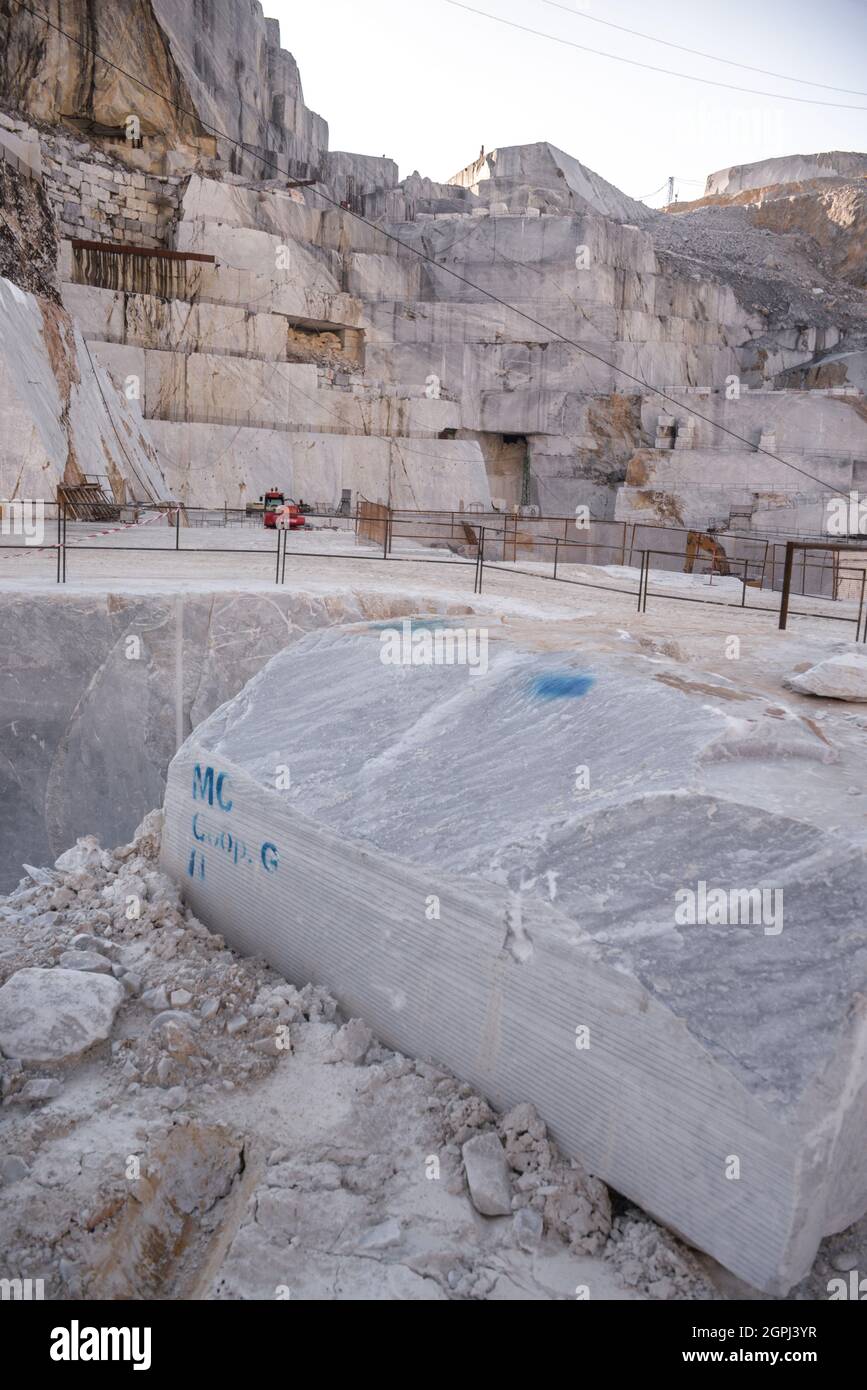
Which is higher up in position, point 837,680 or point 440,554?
point 440,554

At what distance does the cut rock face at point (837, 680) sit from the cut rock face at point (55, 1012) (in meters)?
3.58

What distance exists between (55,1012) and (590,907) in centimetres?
200

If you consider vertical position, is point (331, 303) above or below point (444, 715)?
above

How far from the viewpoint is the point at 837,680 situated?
16.9 feet

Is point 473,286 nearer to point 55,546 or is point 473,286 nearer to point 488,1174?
point 55,546

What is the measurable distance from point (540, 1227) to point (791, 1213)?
0.73 m

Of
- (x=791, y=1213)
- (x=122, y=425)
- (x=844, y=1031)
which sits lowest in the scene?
(x=791, y=1213)

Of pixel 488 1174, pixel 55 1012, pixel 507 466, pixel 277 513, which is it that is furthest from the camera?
pixel 507 466

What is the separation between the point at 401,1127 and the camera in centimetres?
330

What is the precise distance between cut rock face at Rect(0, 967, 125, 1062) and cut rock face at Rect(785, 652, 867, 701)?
3582 millimetres

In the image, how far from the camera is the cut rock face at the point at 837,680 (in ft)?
16.7

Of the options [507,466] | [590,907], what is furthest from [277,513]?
[590,907]
